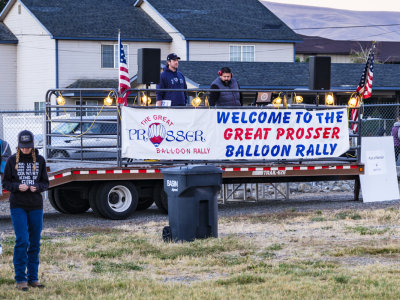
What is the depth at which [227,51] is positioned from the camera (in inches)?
1698

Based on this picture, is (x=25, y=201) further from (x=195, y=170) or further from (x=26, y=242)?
(x=195, y=170)

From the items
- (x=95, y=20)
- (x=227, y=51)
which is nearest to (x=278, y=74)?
(x=227, y=51)

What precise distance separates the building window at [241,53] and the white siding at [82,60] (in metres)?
3.33

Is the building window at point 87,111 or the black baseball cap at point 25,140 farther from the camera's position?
the building window at point 87,111

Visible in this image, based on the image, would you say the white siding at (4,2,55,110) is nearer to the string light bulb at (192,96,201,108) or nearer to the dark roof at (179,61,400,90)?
the dark roof at (179,61,400,90)

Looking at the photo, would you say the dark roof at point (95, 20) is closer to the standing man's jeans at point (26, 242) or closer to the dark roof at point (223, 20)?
the dark roof at point (223, 20)

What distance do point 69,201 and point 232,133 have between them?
11.4ft

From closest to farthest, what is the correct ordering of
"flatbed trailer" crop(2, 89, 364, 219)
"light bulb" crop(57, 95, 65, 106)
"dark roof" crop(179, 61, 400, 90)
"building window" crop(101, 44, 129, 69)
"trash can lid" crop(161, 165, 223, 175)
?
1. "trash can lid" crop(161, 165, 223, 175)
2. "flatbed trailer" crop(2, 89, 364, 219)
3. "light bulb" crop(57, 95, 65, 106)
4. "dark roof" crop(179, 61, 400, 90)
5. "building window" crop(101, 44, 129, 69)

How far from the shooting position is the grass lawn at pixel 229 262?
344 inches

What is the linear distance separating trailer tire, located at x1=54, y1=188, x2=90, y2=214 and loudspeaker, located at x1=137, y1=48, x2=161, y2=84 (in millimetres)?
2640

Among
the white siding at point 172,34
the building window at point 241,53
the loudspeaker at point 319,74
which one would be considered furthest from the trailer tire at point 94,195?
the building window at point 241,53

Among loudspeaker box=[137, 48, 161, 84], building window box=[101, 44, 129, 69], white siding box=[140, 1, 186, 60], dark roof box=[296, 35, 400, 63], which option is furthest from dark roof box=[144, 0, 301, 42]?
dark roof box=[296, 35, 400, 63]

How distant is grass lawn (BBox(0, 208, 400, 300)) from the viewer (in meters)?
8.75

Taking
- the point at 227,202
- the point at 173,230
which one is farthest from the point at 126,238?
the point at 227,202
